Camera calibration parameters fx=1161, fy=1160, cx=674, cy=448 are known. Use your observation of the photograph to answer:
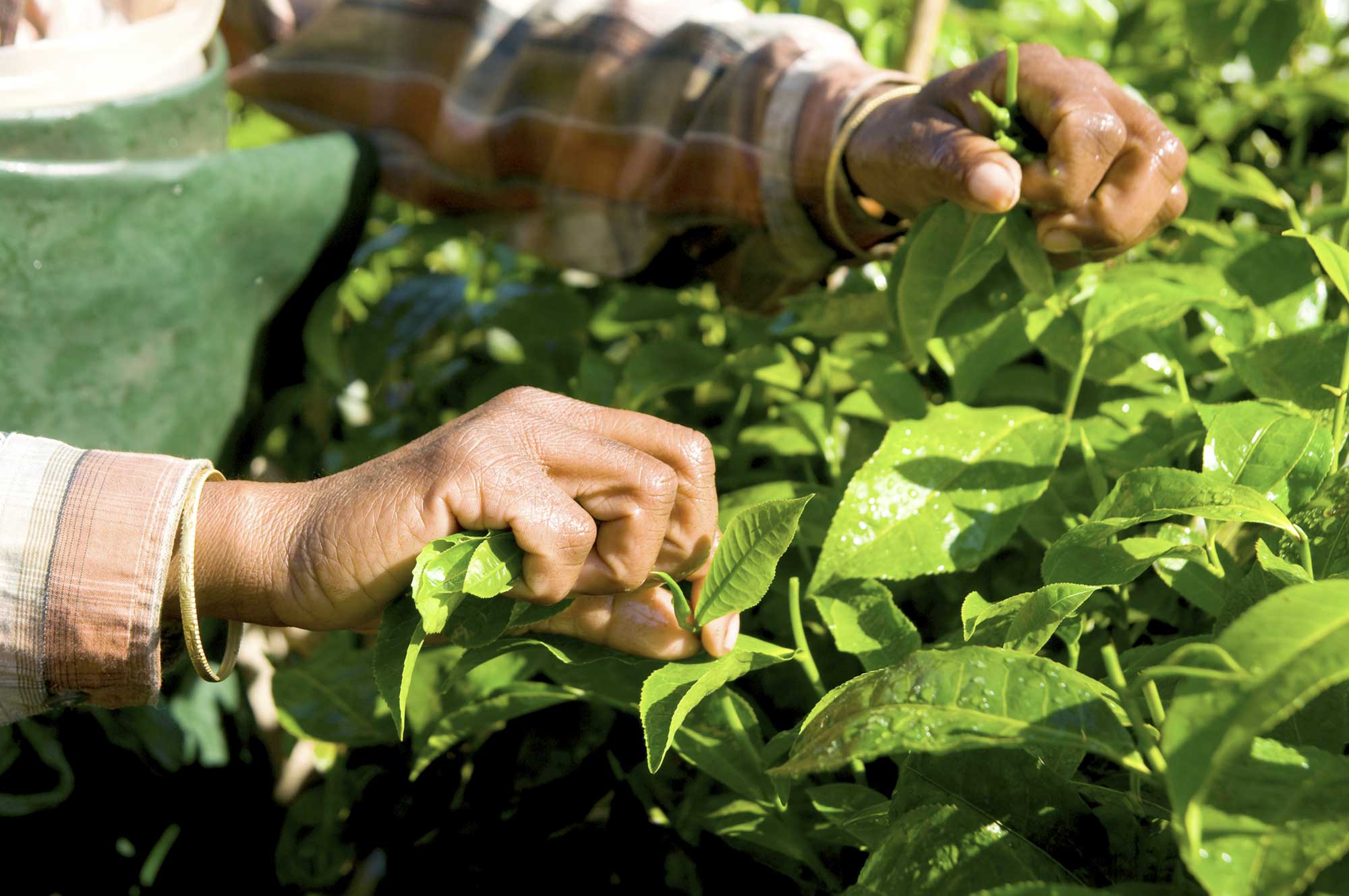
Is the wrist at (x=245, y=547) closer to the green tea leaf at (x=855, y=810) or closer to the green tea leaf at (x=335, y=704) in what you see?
the green tea leaf at (x=335, y=704)

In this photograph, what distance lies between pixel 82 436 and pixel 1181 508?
0.94 metres

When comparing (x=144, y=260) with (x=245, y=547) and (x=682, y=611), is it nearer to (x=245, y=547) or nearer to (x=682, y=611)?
(x=245, y=547)

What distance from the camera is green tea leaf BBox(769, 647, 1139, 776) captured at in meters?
0.51

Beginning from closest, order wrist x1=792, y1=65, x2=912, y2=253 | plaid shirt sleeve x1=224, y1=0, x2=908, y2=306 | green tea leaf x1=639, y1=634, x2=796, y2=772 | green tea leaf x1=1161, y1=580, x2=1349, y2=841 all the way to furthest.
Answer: green tea leaf x1=1161, y1=580, x2=1349, y2=841, green tea leaf x1=639, y1=634, x2=796, y2=772, wrist x1=792, y1=65, x2=912, y2=253, plaid shirt sleeve x1=224, y1=0, x2=908, y2=306

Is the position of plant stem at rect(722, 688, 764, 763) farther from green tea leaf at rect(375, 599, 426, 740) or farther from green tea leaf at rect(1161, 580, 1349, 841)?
green tea leaf at rect(1161, 580, 1349, 841)

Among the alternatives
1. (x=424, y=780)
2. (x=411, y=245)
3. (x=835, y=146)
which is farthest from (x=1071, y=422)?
(x=411, y=245)

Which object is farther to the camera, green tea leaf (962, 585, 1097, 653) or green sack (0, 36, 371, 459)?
green sack (0, 36, 371, 459)

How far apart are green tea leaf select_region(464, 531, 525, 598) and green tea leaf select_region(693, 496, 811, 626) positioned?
11cm

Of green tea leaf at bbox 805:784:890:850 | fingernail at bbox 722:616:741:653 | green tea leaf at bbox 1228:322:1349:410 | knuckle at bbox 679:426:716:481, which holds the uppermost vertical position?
green tea leaf at bbox 1228:322:1349:410

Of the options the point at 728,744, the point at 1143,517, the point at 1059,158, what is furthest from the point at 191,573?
the point at 1059,158

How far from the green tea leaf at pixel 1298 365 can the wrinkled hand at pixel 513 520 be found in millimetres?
382

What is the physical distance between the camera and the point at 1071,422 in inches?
32.4

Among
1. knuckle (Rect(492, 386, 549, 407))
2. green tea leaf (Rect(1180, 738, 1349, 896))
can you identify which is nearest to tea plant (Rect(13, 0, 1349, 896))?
green tea leaf (Rect(1180, 738, 1349, 896))

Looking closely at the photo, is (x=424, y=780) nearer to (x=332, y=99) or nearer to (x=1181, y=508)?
(x=1181, y=508)
